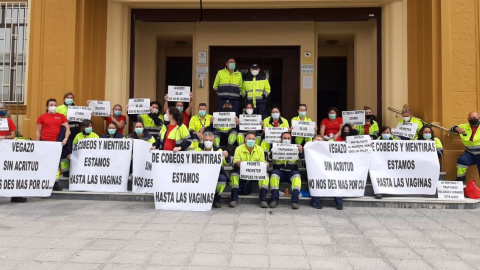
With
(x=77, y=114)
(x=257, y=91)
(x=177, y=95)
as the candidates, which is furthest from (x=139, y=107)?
(x=257, y=91)

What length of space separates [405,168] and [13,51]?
34.2 ft

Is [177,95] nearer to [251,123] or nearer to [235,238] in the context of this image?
[251,123]

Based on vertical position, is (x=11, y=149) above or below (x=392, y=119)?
below

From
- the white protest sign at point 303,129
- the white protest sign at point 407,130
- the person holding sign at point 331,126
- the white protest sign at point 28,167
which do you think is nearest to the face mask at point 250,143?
the white protest sign at point 303,129

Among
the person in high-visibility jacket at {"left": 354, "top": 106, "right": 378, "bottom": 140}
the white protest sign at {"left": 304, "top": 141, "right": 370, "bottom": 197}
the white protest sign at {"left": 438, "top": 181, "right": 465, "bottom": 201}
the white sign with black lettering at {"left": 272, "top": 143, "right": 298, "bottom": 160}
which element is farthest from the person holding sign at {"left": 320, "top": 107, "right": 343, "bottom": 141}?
the white protest sign at {"left": 438, "top": 181, "right": 465, "bottom": 201}

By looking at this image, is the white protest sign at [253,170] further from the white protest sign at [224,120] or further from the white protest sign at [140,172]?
the white protest sign at [140,172]

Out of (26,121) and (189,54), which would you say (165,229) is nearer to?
(26,121)

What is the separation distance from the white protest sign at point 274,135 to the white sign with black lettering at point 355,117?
2154 millimetres

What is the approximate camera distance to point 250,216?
19.7ft

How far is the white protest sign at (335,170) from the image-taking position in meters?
6.82

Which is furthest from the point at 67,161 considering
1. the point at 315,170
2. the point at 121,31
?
the point at 315,170

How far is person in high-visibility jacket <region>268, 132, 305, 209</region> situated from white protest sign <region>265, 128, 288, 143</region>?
0.25 m

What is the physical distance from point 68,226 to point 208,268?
102 inches

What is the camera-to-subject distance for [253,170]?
6.75m
